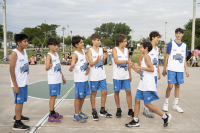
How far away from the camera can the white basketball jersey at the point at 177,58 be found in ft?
15.1

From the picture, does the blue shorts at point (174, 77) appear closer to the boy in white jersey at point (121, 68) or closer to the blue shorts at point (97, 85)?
the boy in white jersey at point (121, 68)

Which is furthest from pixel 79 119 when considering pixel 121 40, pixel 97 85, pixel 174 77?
pixel 174 77

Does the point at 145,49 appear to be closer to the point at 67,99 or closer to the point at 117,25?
the point at 67,99

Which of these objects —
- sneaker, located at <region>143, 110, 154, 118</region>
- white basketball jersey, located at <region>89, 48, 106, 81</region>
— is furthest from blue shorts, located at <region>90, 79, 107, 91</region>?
sneaker, located at <region>143, 110, 154, 118</region>

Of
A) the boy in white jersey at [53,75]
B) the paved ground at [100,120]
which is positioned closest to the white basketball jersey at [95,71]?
the boy in white jersey at [53,75]

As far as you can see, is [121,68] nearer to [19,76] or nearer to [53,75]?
[53,75]

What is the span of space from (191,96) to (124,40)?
359 cm

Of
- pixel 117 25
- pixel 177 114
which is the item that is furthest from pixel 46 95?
pixel 117 25

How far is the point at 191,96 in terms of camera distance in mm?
6090

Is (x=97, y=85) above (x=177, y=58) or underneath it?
underneath

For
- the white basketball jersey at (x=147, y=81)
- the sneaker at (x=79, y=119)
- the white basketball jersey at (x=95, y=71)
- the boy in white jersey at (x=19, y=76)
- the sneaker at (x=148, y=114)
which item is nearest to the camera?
the boy in white jersey at (x=19, y=76)

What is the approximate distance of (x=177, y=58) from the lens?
182 inches

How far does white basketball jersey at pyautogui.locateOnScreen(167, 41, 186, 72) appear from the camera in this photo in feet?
15.1

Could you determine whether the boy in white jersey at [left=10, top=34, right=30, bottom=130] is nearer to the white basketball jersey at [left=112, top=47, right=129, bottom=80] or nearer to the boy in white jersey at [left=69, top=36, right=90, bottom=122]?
the boy in white jersey at [left=69, top=36, right=90, bottom=122]
